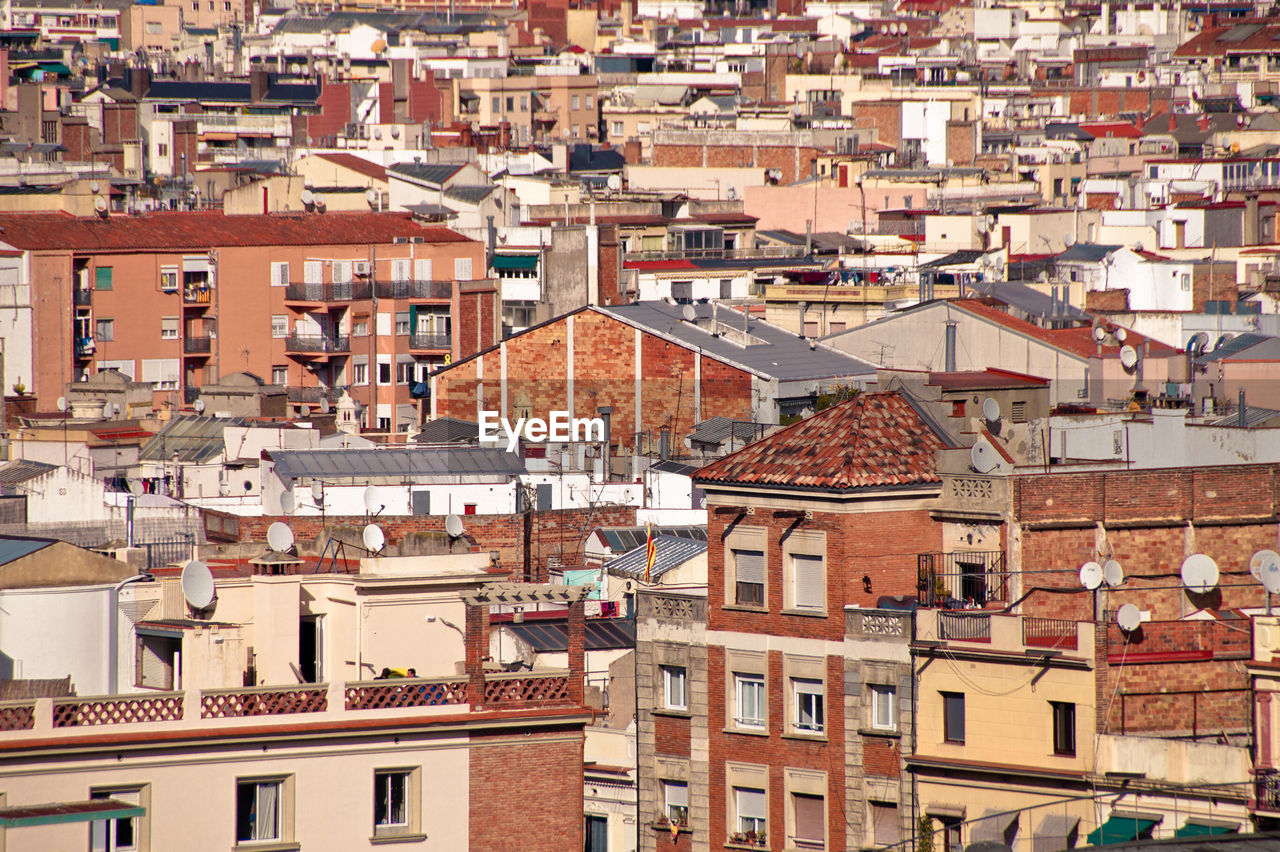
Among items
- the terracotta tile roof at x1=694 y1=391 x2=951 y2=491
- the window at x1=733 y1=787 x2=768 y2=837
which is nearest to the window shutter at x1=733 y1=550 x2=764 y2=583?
Answer: the terracotta tile roof at x1=694 y1=391 x2=951 y2=491

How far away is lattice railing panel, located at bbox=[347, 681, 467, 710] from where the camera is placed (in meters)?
25.7

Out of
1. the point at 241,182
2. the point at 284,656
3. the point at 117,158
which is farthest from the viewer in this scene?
the point at 117,158

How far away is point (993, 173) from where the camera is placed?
104m

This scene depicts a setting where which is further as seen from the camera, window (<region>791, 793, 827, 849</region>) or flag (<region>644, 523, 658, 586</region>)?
flag (<region>644, 523, 658, 586</region>)

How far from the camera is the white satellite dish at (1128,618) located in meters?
28.2

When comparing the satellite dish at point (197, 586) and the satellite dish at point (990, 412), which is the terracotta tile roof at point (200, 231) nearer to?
the satellite dish at point (990, 412)

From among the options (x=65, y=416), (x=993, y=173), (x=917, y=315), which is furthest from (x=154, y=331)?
(x=993, y=173)

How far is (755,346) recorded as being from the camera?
57.0 m

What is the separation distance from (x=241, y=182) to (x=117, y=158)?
16617mm

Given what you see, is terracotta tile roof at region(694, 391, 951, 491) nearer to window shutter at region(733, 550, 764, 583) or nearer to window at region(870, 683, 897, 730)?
→ window shutter at region(733, 550, 764, 583)

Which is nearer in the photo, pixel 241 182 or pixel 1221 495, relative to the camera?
pixel 1221 495

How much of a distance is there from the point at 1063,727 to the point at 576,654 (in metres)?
5.47

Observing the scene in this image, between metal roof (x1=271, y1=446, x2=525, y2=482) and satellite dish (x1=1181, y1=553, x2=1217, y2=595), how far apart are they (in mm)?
20316

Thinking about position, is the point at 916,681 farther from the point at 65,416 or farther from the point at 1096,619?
the point at 65,416
